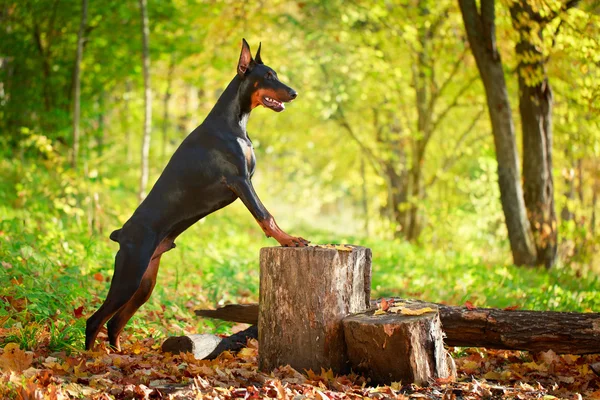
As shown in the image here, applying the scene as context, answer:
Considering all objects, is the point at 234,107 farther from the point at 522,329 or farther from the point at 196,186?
the point at 522,329

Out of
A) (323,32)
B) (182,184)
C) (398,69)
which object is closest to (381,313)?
(182,184)

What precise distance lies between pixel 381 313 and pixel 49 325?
8.90 ft

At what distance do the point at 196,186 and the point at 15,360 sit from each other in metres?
1.62

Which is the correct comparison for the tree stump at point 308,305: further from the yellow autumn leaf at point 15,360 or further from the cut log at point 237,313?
the yellow autumn leaf at point 15,360

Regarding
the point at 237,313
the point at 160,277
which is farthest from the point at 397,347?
the point at 160,277

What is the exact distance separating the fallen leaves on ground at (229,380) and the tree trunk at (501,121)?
5417 millimetres

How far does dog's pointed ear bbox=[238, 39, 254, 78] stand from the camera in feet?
14.3

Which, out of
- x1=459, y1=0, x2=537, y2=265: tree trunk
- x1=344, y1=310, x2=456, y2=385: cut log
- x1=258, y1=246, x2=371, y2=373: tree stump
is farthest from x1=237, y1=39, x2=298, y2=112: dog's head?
x1=459, y1=0, x2=537, y2=265: tree trunk

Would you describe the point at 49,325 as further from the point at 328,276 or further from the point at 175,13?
the point at 175,13

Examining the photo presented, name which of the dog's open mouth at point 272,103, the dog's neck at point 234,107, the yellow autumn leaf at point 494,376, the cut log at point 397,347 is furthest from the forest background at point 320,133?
the yellow autumn leaf at point 494,376

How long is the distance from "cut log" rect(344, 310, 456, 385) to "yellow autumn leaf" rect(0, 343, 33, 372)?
2.10 metres

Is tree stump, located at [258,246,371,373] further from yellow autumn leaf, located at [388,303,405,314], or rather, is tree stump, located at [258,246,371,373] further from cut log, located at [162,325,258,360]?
cut log, located at [162,325,258,360]

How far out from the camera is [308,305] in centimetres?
417

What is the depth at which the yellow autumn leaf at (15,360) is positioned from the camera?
3.68m
